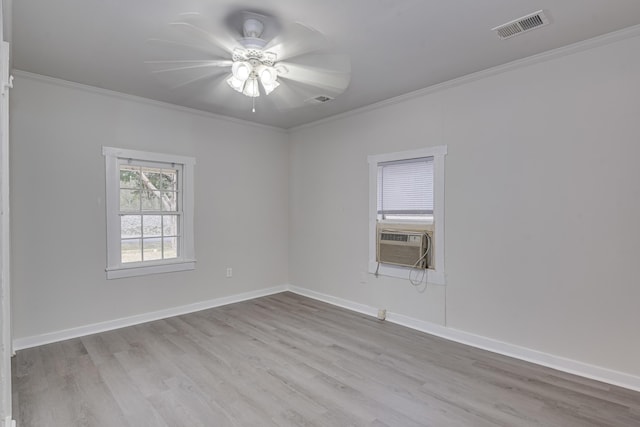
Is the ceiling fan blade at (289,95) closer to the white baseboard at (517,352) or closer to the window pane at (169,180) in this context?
the window pane at (169,180)

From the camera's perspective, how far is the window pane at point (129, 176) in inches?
161

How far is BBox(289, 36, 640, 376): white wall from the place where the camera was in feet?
8.83

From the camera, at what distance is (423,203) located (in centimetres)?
395

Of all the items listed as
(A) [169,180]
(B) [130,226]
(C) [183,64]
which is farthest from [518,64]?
(B) [130,226]

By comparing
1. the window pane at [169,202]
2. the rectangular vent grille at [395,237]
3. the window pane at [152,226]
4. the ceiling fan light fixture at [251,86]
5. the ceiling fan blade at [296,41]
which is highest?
the ceiling fan blade at [296,41]

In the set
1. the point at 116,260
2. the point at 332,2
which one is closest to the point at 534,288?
the point at 332,2

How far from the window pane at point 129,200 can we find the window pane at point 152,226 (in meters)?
0.18

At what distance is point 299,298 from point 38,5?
430 cm

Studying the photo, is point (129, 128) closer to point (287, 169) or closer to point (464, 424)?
point (287, 169)

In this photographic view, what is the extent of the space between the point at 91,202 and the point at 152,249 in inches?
34.9

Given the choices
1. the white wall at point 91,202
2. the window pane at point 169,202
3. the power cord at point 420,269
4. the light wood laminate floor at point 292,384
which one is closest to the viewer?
the light wood laminate floor at point 292,384

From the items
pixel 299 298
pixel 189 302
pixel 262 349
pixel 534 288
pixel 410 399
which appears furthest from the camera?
pixel 299 298

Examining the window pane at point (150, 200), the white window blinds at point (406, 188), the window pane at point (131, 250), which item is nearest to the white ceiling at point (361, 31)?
the white window blinds at point (406, 188)

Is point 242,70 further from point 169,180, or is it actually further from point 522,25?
point 169,180
